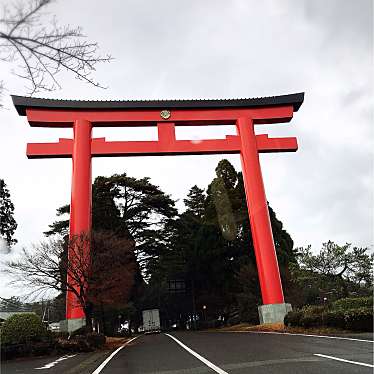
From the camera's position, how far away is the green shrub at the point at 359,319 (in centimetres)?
1358

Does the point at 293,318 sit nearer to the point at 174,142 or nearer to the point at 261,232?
the point at 261,232

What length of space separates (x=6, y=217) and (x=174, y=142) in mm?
14074

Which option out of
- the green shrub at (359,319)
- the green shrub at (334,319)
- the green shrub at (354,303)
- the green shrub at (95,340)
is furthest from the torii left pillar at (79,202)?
the green shrub at (359,319)

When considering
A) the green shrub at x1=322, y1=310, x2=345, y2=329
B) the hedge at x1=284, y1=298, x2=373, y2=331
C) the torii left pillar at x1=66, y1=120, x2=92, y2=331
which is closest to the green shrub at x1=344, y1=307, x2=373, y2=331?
the hedge at x1=284, y1=298, x2=373, y2=331

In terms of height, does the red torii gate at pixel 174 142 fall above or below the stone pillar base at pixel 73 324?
above

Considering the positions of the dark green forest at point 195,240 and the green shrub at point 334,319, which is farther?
the dark green forest at point 195,240

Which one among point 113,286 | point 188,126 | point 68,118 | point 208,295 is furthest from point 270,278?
point 208,295

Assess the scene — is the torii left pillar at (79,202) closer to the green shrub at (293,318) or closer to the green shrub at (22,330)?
the green shrub at (22,330)

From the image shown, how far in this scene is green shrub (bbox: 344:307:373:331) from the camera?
1358 centimetres

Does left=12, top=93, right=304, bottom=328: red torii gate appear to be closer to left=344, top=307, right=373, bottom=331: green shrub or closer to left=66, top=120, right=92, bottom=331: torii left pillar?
left=66, top=120, right=92, bottom=331: torii left pillar

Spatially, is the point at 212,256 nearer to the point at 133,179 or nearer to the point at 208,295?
the point at 208,295

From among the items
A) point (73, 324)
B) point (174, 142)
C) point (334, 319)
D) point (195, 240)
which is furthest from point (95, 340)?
point (195, 240)

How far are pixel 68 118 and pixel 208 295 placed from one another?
20912 millimetres

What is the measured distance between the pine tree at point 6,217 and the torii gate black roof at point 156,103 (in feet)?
30.0
